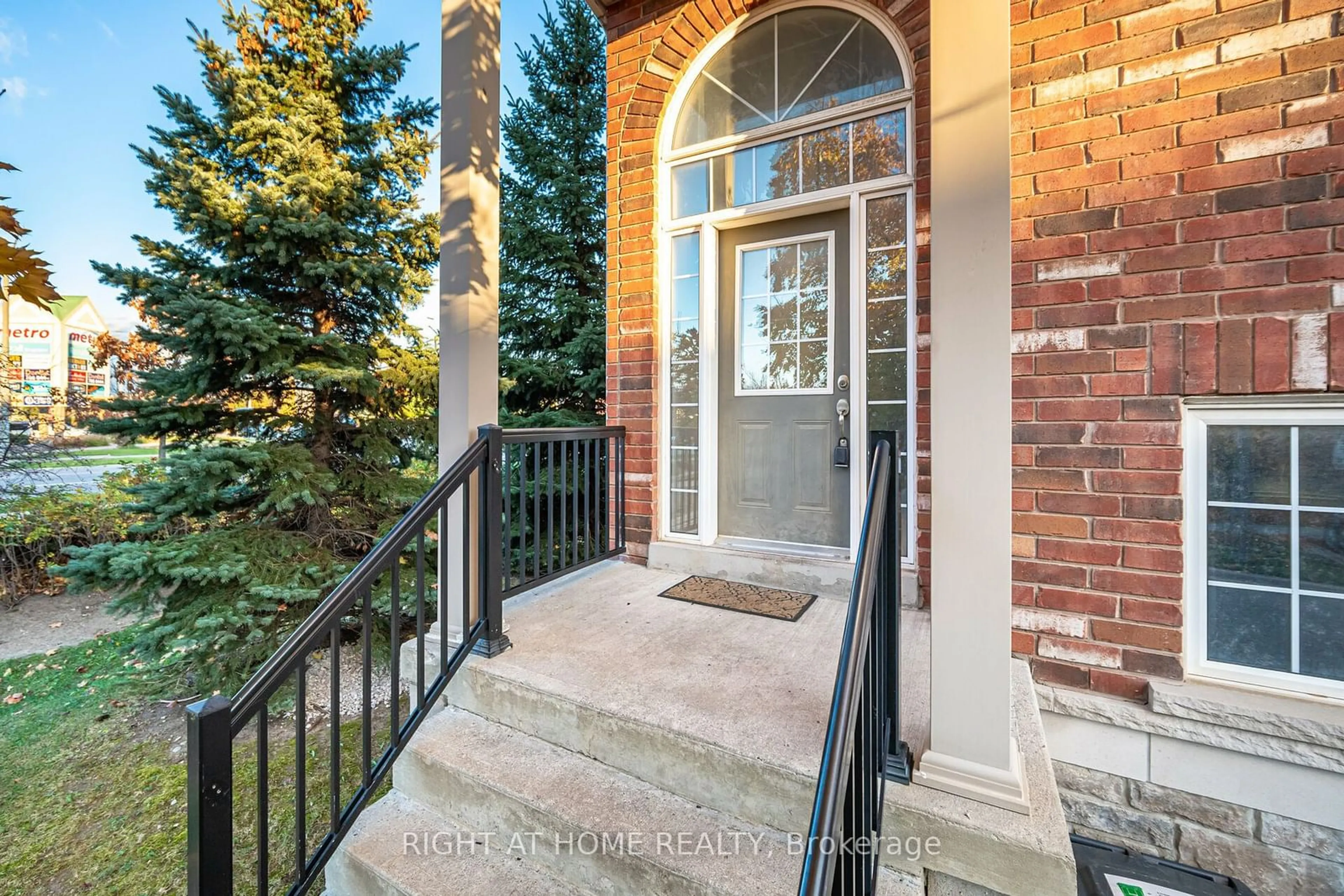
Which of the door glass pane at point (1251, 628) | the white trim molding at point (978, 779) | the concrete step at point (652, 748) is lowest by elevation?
the concrete step at point (652, 748)

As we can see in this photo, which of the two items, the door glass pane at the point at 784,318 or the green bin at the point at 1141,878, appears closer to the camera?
the green bin at the point at 1141,878

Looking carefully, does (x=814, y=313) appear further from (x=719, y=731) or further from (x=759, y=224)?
(x=719, y=731)

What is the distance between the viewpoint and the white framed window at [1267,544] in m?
1.69

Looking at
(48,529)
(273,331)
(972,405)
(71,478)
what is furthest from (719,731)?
(71,478)

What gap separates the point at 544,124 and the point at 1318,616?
5.72 meters

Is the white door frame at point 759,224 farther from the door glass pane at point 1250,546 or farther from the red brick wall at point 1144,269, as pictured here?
the door glass pane at point 1250,546

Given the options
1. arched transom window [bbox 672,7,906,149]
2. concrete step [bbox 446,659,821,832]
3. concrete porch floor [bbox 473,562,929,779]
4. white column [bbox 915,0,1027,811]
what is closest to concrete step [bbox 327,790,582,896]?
concrete step [bbox 446,659,821,832]

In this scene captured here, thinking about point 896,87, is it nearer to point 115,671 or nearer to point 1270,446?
point 1270,446

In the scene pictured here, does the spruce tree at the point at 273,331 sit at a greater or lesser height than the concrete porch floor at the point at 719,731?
greater

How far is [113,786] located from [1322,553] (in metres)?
4.67

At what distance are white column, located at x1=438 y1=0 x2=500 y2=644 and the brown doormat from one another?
3.56ft

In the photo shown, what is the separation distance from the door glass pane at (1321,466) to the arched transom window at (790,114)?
1.80 meters

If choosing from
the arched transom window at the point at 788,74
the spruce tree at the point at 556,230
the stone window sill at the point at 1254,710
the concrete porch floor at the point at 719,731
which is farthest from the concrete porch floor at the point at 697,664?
the arched transom window at the point at 788,74

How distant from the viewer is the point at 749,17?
9.75 feet
